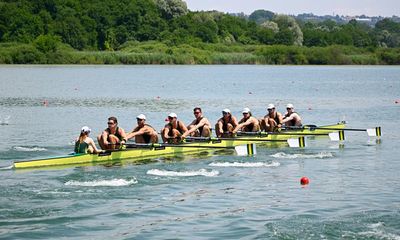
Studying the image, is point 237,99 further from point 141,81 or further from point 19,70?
point 19,70

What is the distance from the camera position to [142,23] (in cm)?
10012

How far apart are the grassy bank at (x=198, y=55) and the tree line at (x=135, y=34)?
0.11 meters

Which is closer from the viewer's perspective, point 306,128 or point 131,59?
point 306,128

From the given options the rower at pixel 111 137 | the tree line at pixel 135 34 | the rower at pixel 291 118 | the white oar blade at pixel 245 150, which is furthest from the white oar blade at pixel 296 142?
the tree line at pixel 135 34

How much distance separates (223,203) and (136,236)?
3112 millimetres

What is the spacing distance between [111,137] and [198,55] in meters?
69.6

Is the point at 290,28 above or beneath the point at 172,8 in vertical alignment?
beneath

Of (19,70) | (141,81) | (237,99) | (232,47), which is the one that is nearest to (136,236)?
(237,99)

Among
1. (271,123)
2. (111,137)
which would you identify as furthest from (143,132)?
(271,123)

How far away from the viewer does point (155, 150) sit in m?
23.3

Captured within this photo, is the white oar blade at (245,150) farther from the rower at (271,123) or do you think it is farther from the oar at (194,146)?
the rower at (271,123)

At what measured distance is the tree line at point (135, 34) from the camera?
3492 inches

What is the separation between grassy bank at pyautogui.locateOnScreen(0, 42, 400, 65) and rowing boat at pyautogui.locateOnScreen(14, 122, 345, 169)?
5825cm

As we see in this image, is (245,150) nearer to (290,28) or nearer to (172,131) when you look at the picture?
(172,131)
